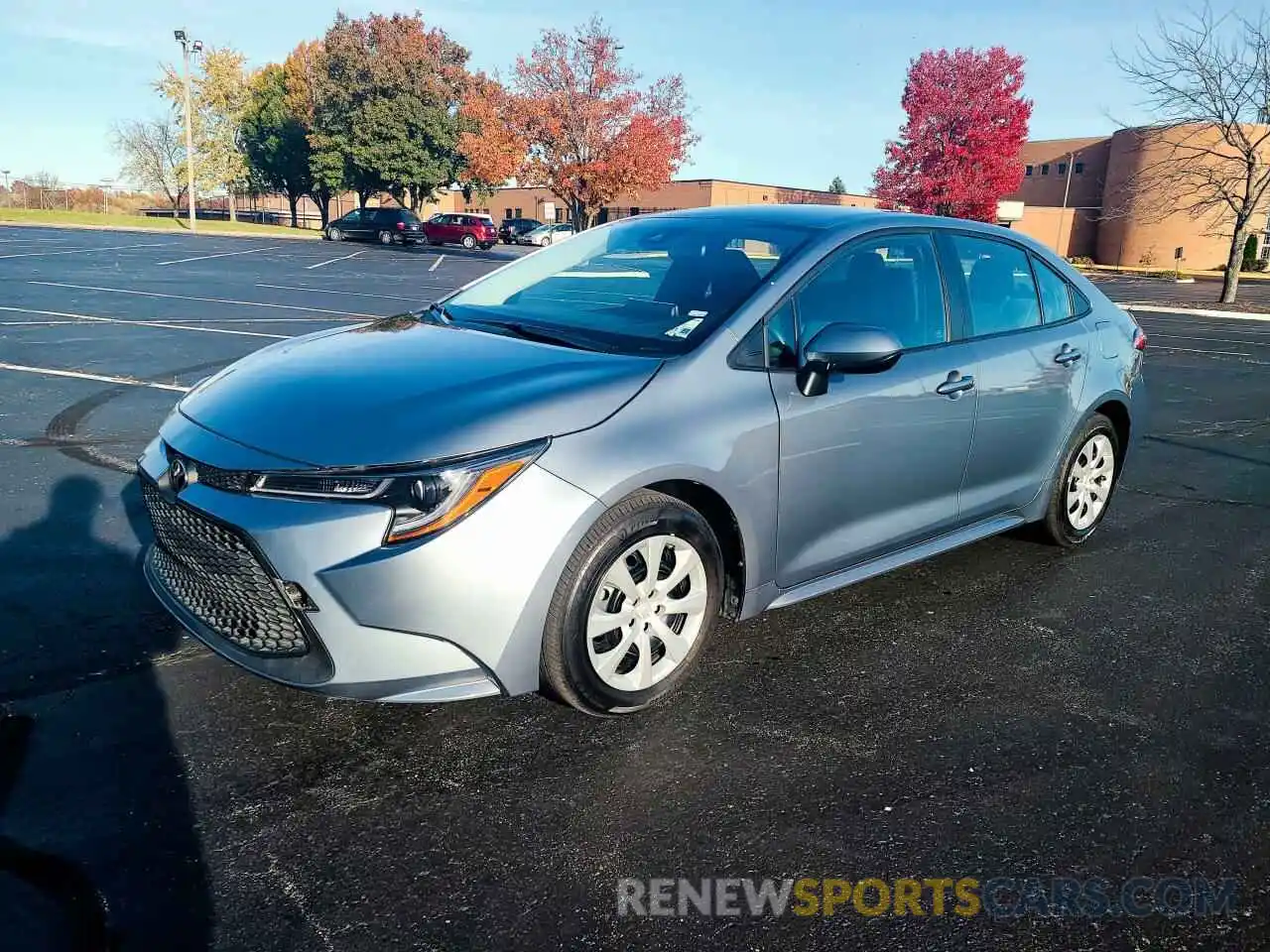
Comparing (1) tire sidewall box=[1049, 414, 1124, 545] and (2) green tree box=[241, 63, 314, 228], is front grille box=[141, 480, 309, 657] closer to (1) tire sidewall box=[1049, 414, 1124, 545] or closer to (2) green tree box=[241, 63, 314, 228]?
(1) tire sidewall box=[1049, 414, 1124, 545]

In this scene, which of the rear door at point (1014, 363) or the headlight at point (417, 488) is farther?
the rear door at point (1014, 363)

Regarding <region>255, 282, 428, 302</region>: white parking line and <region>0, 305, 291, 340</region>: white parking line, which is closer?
<region>0, 305, 291, 340</region>: white parking line

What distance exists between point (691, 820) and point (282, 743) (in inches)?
51.1

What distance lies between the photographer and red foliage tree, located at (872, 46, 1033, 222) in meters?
46.3

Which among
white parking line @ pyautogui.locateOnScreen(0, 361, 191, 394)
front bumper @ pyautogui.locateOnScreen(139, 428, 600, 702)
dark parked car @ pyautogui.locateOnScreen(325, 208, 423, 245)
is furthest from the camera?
dark parked car @ pyautogui.locateOnScreen(325, 208, 423, 245)

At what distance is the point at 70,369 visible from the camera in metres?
9.09

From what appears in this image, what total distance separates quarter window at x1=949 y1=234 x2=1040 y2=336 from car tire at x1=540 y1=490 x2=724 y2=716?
74.6 inches

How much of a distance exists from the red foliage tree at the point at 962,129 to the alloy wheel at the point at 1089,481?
147 feet

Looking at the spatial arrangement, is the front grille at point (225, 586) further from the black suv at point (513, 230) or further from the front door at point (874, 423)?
the black suv at point (513, 230)

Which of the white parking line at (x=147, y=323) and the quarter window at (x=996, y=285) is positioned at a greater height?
the quarter window at (x=996, y=285)

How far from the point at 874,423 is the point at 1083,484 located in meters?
1.96

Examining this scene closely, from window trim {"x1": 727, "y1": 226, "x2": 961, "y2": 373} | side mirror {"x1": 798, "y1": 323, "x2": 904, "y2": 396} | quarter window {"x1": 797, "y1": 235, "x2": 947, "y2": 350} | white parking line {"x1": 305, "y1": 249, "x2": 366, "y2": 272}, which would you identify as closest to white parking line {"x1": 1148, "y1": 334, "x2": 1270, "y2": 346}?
window trim {"x1": 727, "y1": 226, "x2": 961, "y2": 373}

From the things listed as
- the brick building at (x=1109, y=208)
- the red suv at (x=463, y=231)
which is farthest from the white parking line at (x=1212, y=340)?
the red suv at (x=463, y=231)

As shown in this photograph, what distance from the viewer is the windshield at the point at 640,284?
361 cm
